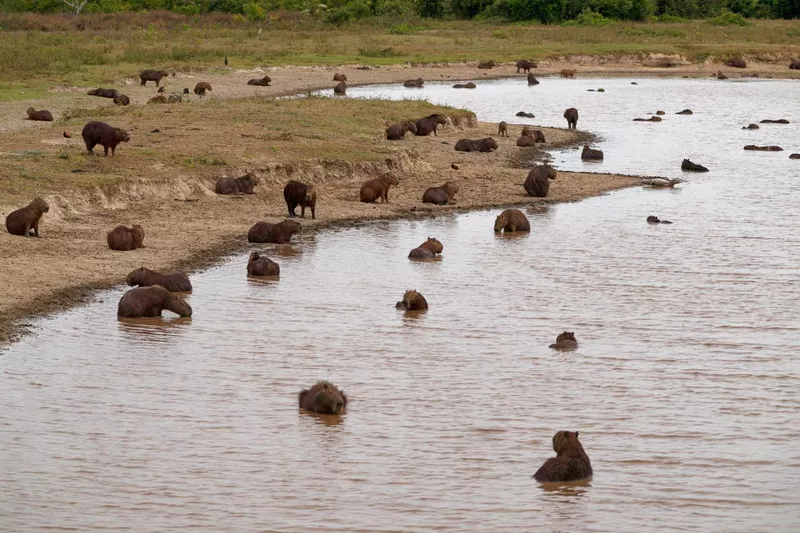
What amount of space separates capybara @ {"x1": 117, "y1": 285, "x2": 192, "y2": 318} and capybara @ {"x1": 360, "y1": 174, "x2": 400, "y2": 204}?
7605mm

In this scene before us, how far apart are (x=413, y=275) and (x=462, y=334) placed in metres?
2.91

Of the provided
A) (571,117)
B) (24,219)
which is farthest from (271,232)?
(571,117)

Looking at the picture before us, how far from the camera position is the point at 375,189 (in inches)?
784

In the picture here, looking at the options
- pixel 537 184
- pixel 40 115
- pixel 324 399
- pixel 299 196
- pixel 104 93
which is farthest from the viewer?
pixel 104 93

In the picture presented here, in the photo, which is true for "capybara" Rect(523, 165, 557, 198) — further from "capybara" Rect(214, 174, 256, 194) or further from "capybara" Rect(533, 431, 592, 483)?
"capybara" Rect(533, 431, 592, 483)

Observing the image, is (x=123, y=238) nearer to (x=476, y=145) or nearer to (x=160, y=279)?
(x=160, y=279)

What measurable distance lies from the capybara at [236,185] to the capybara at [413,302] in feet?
22.1

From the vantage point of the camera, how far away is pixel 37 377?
1047 cm

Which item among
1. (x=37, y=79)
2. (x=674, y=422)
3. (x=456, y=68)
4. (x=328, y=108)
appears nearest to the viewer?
(x=674, y=422)

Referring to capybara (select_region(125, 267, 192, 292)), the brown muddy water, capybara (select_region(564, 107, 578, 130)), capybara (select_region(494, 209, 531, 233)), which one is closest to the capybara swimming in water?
the brown muddy water

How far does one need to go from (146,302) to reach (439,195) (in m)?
8.64

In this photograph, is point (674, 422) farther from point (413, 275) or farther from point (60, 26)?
point (60, 26)

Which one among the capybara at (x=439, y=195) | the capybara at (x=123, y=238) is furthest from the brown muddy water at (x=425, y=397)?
the capybara at (x=439, y=195)

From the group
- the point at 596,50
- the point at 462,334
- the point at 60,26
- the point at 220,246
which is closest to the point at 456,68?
the point at 596,50
